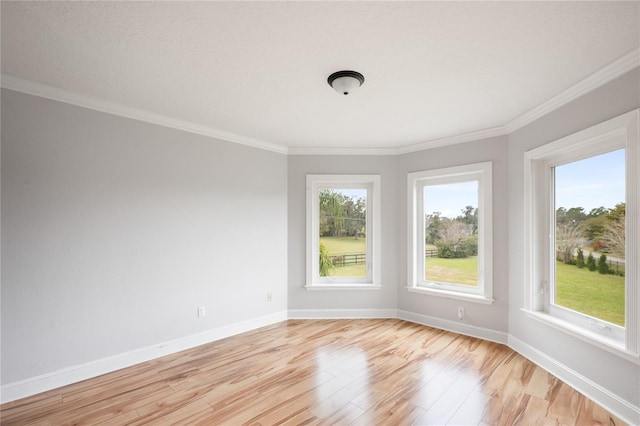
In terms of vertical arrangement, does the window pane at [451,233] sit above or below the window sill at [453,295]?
above

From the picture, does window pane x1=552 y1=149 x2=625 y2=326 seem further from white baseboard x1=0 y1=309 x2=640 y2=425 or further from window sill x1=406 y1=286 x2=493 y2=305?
window sill x1=406 y1=286 x2=493 y2=305

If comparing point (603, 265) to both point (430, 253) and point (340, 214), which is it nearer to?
point (430, 253)

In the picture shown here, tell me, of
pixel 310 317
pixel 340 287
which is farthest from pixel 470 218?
pixel 310 317

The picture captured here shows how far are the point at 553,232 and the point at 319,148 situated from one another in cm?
293

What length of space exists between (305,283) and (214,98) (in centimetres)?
275

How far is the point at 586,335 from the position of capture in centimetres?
244

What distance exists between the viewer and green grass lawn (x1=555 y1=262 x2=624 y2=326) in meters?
2.39

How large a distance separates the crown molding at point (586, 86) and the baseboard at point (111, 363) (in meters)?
3.88

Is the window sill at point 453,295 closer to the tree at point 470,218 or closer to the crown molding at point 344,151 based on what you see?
the tree at point 470,218

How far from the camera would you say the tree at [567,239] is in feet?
9.13

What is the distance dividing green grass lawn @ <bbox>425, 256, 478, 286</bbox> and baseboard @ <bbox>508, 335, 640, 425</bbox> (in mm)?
872

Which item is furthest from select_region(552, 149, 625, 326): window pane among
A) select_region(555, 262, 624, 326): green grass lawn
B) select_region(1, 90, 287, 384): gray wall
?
select_region(1, 90, 287, 384): gray wall

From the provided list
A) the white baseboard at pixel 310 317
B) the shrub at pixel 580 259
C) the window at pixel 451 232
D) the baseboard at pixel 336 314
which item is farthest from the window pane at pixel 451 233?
the shrub at pixel 580 259

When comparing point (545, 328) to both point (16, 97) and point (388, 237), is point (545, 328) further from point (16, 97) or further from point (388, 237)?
point (16, 97)
